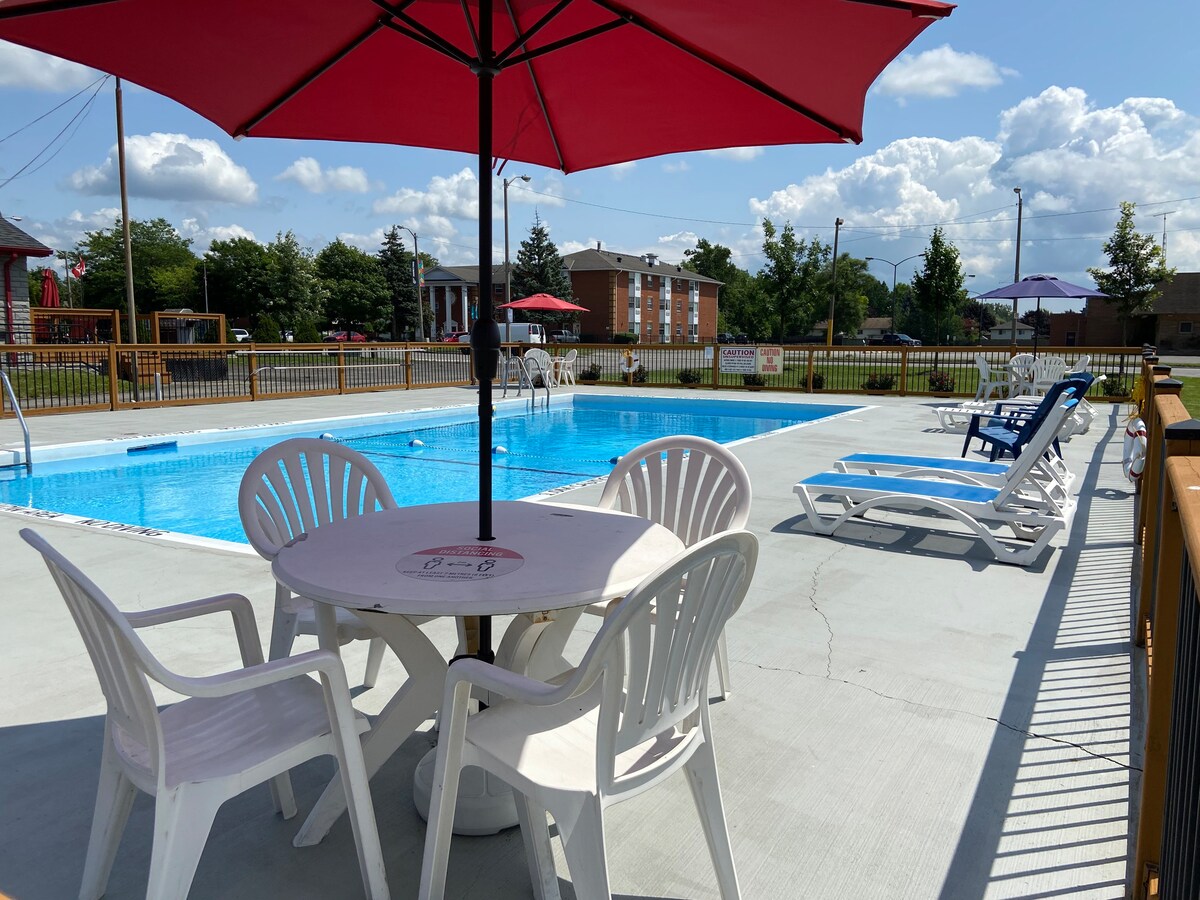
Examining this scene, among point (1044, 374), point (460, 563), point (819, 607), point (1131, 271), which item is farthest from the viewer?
point (1131, 271)

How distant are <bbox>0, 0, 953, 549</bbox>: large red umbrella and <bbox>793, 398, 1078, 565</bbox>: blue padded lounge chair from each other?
9.60 ft

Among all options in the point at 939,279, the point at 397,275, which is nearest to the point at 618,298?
the point at 397,275

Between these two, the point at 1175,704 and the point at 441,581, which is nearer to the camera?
the point at 1175,704

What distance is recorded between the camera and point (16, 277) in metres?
21.9

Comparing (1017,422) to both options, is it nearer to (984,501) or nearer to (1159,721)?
(984,501)

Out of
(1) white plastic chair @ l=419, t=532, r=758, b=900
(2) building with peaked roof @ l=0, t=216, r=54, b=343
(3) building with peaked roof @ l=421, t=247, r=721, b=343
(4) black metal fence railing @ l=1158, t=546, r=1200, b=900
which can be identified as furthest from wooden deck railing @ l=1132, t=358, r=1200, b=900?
(3) building with peaked roof @ l=421, t=247, r=721, b=343

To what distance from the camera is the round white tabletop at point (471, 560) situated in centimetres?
204

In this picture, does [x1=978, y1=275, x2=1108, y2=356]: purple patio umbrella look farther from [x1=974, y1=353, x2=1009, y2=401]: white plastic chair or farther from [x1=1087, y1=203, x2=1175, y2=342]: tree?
[x1=1087, y1=203, x2=1175, y2=342]: tree

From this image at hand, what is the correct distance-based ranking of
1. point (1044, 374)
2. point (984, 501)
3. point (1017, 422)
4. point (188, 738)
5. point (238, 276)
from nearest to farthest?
point (188, 738), point (984, 501), point (1017, 422), point (1044, 374), point (238, 276)

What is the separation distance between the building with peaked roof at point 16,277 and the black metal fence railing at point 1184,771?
25.3m

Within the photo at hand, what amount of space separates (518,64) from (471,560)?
2.02 m

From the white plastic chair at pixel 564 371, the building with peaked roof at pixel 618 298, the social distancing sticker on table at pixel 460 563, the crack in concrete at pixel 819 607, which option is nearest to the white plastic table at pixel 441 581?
the social distancing sticker on table at pixel 460 563

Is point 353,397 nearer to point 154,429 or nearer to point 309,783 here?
point 154,429

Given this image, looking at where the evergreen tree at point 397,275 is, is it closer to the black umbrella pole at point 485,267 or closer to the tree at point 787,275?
the tree at point 787,275
